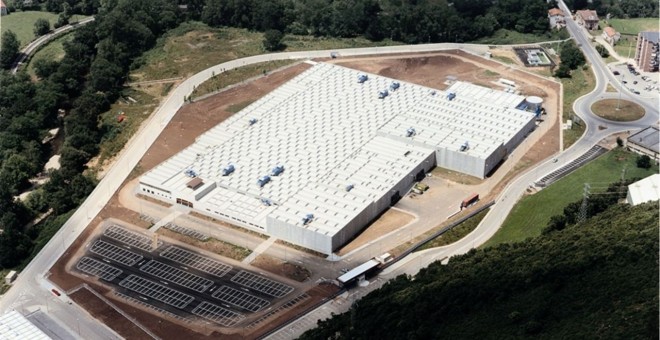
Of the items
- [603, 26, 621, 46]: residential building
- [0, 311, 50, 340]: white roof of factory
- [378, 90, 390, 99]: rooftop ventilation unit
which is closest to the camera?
[0, 311, 50, 340]: white roof of factory

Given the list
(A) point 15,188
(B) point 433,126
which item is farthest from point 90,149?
(B) point 433,126

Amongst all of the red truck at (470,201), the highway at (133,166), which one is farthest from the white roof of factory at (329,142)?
the red truck at (470,201)

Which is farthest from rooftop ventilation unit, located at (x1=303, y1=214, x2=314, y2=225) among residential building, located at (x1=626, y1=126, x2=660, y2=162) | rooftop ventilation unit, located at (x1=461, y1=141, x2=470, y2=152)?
residential building, located at (x1=626, y1=126, x2=660, y2=162)

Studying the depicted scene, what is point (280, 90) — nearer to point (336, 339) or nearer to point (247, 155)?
point (247, 155)

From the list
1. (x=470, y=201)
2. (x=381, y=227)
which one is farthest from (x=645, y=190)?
(x=381, y=227)

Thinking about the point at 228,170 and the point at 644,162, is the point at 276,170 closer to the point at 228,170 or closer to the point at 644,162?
the point at 228,170

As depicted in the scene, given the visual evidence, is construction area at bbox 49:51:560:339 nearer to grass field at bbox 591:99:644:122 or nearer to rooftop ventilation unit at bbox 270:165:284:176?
rooftop ventilation unit at bbox 270:165:284:176
